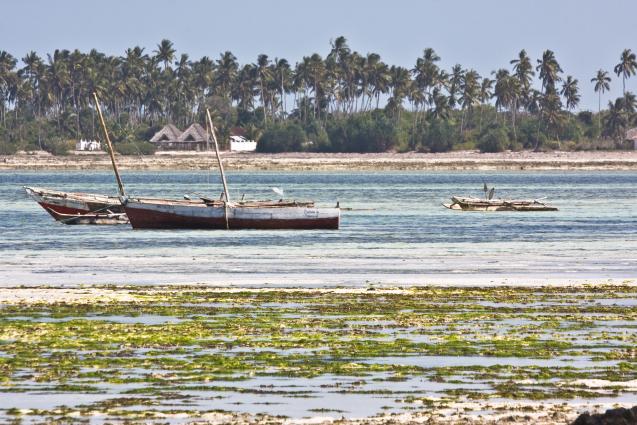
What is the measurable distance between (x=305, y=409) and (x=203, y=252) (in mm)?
29558

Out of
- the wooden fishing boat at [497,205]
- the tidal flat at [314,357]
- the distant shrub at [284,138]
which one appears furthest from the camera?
the distant shrub at [284,138]

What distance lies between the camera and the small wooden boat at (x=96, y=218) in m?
64.0

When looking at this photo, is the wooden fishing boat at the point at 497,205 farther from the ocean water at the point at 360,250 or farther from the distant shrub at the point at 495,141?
the distant shrub at the point at 495,141

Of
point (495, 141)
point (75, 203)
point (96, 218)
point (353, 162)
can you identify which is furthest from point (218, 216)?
point (495, 141)

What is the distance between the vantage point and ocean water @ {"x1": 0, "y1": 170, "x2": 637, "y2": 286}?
35.4 meters

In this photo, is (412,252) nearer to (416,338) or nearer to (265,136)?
(416,338)

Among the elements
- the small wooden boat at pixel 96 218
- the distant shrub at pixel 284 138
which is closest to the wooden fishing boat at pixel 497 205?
the small wooden boat at pixel 96 218

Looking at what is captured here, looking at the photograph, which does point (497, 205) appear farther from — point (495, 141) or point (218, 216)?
point (495, 141)

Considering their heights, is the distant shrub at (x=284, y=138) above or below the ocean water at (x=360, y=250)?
above

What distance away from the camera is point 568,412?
52.9ft

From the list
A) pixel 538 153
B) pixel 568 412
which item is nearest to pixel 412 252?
pixel 568 412

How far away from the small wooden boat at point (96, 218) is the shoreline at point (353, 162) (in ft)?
365

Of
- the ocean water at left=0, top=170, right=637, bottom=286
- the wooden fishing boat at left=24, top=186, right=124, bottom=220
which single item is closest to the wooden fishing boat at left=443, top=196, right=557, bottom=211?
the ocean water at left=0, top=170, right=637, bottom=286

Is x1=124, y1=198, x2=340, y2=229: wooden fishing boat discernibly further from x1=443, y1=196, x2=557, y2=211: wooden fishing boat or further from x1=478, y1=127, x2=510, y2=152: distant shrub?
x1=478, y1=127, x2=510, y2=152: distant shrub
